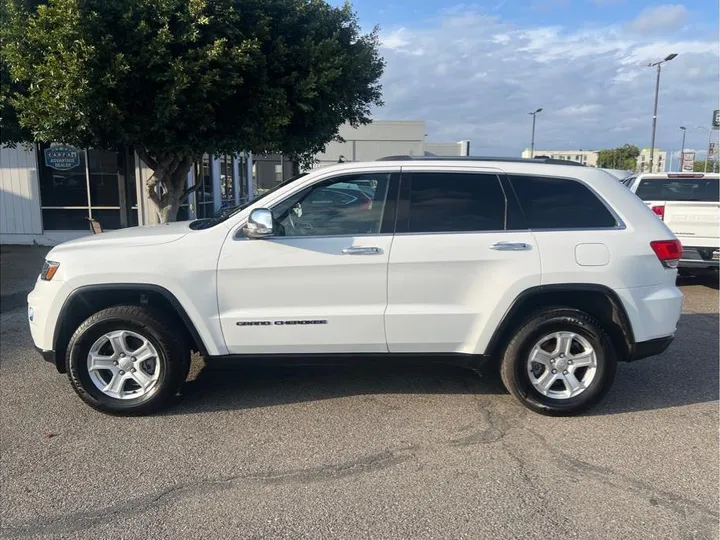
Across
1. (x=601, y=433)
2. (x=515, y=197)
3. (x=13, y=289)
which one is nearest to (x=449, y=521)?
(x=601, y=433)

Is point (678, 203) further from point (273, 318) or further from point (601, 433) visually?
point (273, 318)

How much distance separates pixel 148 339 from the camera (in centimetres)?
400

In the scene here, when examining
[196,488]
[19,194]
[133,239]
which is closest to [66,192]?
[19,194]

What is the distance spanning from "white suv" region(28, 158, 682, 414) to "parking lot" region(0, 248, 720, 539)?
369 mm

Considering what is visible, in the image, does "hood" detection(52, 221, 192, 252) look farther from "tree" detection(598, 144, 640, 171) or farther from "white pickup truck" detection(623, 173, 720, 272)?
"tree" detection(598, 144, 640, 171)

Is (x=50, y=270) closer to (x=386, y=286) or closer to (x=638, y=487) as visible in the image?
(x=386, y=286)

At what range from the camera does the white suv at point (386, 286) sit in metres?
3.96

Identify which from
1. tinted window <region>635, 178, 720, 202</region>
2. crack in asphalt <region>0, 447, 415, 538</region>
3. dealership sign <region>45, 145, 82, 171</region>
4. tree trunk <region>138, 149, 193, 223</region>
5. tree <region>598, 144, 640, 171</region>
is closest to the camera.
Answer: crack in asphalt <region>0, 447, 415, 538</region>

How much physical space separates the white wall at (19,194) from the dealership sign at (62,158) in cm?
33

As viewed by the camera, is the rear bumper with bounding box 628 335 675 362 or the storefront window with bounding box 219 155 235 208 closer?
the rear bumper with bounding box 628 335 675 362

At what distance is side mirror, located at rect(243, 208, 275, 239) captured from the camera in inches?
150

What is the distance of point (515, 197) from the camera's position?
13.6 ft

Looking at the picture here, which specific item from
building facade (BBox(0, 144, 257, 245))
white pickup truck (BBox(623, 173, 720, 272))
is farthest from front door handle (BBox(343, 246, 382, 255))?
building facade (BBox(0, 144, 257, 245))

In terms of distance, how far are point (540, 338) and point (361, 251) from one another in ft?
4.80
